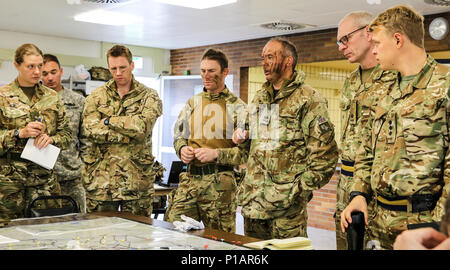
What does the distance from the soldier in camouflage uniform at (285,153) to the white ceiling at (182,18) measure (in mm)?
3213

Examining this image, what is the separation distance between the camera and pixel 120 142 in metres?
4.05

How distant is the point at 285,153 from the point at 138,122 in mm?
1221

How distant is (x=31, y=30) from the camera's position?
9.45 metres

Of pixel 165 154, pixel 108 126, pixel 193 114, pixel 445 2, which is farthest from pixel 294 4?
pixel 165 154

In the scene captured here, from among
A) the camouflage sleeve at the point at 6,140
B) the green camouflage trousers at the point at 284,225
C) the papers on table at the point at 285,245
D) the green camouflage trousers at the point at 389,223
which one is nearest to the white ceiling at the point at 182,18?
the camouflage sleeve at the point at 6,140

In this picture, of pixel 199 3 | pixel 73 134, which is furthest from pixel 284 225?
pixel 199 3

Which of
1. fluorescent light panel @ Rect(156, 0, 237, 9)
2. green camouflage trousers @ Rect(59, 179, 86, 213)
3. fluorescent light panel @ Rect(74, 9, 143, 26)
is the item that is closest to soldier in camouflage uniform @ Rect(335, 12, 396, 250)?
green camouflage trousers @ Rect(59, 179, 86, 213)

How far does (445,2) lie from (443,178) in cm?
444

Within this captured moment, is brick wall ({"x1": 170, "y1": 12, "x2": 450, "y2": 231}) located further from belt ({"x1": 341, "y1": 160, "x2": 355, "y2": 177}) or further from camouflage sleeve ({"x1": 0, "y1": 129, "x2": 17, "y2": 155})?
camouflage sleeve ({"x1": 0, "y1": 129, "x2": 17, "y2": 155})

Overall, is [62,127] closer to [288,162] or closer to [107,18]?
[288,162]

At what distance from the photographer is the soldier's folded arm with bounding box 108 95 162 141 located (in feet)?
13.1

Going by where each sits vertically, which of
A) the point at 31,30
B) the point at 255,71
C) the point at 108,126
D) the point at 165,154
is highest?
the point at 31,30
